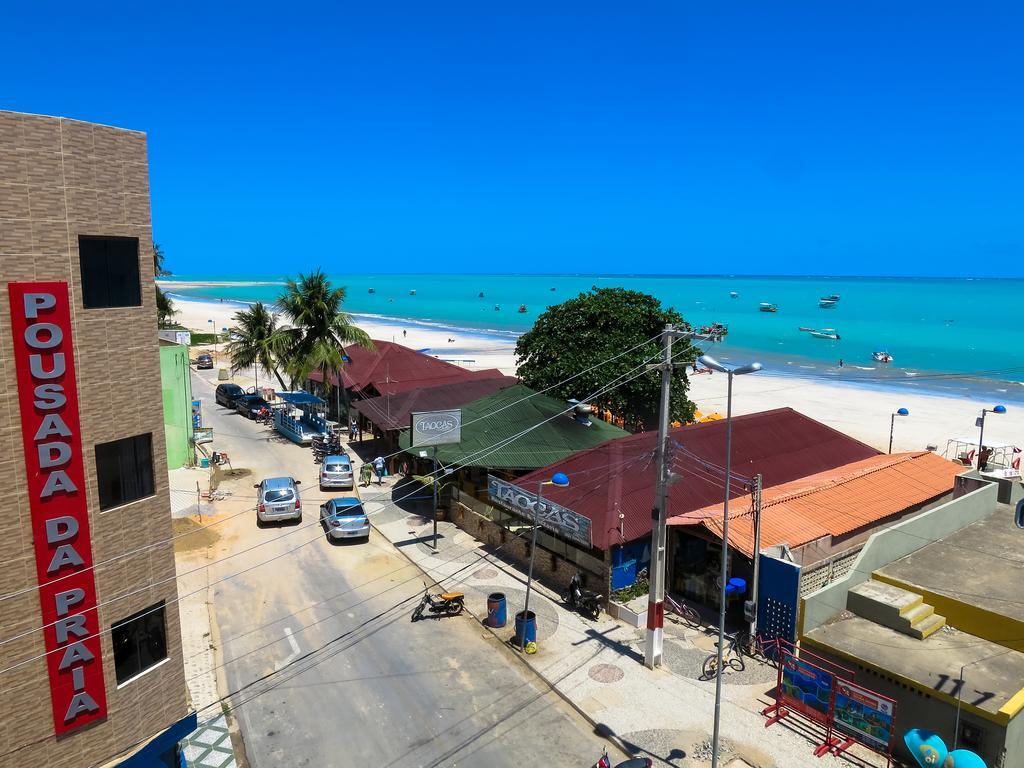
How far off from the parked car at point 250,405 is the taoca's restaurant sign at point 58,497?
114 ft

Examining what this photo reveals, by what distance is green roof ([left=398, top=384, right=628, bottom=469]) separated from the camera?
26.0m

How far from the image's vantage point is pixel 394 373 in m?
42.2

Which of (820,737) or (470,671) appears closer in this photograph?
(820,737)

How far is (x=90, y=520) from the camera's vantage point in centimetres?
1130

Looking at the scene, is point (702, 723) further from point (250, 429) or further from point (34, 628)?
point (250, 429)

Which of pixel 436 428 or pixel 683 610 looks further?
pixel 436 428

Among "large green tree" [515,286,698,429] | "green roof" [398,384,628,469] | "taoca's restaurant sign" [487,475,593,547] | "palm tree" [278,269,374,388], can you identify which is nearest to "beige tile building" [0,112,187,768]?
"taoca's restaurant sign" [487,475,593,547]

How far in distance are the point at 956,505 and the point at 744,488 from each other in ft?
19.7

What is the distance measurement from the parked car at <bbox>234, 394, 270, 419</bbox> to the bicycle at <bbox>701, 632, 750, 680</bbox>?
34.7m

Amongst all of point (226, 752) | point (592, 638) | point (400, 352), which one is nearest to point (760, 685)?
point (592, 638)

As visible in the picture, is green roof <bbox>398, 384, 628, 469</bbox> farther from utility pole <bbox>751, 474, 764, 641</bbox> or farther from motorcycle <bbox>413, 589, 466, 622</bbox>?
utility pole <bbox>751, 474, 764, 641</bbox>

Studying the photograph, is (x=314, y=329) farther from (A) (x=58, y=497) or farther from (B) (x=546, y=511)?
(A) (x=58, y=497)

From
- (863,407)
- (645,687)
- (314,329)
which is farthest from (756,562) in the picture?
(863,407)

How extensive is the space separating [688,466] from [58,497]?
18.5m
